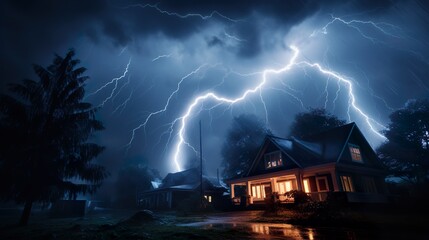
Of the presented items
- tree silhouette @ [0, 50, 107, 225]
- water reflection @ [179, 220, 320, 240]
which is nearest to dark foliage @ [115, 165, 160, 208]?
tree silhouette @ [0, 50, 107, 225]

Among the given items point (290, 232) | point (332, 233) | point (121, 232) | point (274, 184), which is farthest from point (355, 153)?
point (121, 232)

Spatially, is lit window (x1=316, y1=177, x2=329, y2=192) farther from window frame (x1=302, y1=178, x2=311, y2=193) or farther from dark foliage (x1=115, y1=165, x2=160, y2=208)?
dark foliage (x1=115, y1=165, x2=160, y2=208)

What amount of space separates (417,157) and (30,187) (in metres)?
37.8

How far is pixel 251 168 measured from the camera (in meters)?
24.1

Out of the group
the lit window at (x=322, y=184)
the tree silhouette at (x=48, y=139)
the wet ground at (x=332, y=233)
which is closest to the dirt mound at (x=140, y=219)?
the tree silhouette at (x=48, y=139)

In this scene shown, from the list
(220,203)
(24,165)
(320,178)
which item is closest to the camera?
(24,165)

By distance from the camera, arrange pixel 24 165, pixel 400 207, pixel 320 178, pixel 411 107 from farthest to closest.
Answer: pixel 411 107 → pixel 320 178 → pixel 400 207 → pixel 24 165

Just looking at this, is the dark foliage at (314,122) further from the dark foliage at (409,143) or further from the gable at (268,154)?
the gable at (268,154)

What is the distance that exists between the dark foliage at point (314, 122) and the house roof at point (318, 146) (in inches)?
566

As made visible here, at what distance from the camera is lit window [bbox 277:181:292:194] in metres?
21.4

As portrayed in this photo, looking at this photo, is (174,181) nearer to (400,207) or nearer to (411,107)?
(400,207)

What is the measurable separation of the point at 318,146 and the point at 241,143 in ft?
70.2

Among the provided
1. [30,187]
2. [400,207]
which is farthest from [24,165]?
[400,207]

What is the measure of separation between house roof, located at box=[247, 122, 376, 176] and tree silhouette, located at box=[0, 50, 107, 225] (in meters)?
15.3
